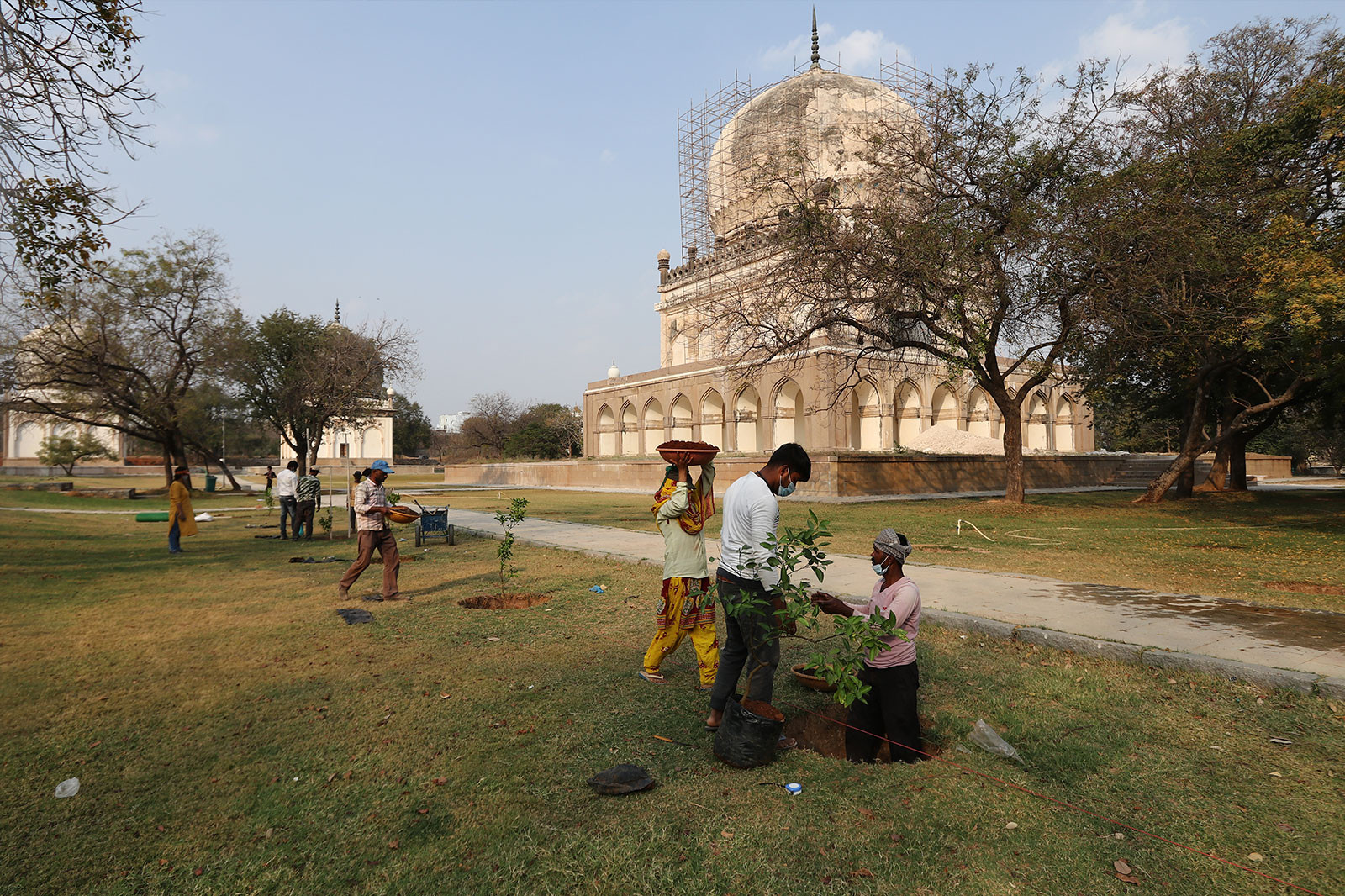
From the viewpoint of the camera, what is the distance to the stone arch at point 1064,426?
45.4 meters

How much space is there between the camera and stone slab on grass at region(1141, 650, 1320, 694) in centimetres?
446

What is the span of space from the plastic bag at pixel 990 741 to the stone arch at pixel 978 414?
37899 millimetres

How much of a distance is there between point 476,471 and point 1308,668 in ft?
147

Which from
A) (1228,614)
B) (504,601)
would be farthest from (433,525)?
(1228,614)

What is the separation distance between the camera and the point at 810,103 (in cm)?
3806

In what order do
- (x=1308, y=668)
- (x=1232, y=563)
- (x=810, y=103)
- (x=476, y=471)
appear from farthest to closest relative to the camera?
(x=476, y=471) < (x=810, y=103) < (x=1232, y=563) < (x=1308, y=668)

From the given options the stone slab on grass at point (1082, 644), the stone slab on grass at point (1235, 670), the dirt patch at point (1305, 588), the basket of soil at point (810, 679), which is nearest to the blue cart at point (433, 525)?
the basket of soil at point (810, 679)

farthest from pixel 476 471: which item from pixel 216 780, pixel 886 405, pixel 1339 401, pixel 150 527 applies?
pixel 216 780

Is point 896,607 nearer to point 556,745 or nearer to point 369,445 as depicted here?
point 556,745

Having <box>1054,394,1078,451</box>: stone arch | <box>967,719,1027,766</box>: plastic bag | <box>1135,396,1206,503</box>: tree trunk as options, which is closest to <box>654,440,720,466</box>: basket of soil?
<box>967,719,1027,766</box>: plastic bag

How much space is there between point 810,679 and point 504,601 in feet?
13.8

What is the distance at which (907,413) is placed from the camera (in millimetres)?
37312

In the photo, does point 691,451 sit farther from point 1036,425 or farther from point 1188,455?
point 1036,425

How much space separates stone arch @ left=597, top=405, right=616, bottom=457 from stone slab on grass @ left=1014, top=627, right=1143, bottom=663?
40358 mm
